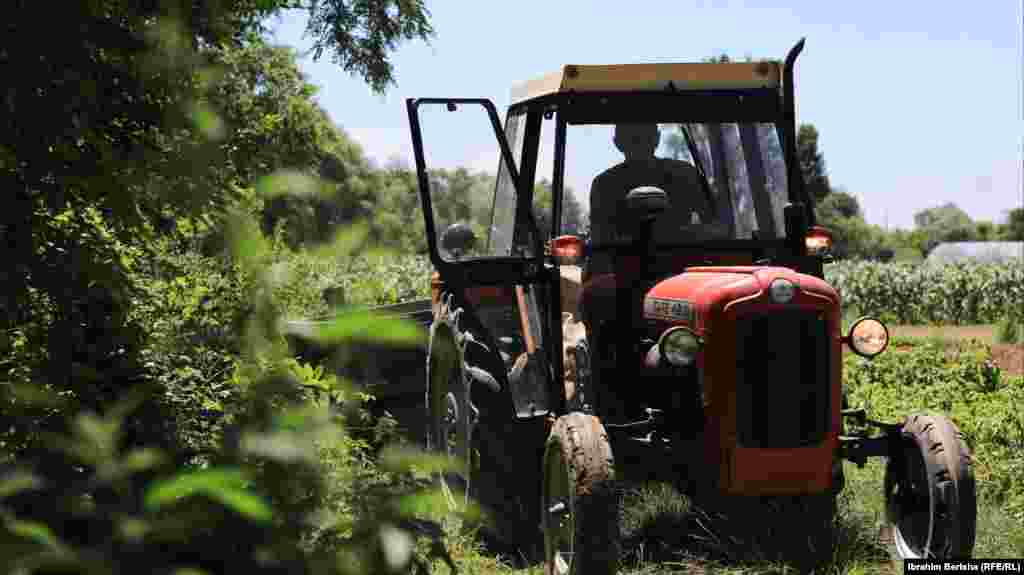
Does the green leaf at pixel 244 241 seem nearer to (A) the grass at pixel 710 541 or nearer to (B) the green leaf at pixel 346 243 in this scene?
(B) the green leaf at pixel 346 243

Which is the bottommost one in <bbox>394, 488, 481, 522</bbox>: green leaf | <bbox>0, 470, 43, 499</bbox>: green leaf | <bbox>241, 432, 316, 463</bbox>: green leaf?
<bbox>394, 488, 481, 522</bbox>: green leaf

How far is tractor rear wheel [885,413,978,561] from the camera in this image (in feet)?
14.5

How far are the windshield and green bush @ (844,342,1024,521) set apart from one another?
195 cm

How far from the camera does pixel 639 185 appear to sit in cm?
534

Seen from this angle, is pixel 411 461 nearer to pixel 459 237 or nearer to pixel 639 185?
pixel 639 185

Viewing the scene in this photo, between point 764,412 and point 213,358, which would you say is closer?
point 764,412

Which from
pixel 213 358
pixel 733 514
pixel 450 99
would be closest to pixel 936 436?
pixel 733 514

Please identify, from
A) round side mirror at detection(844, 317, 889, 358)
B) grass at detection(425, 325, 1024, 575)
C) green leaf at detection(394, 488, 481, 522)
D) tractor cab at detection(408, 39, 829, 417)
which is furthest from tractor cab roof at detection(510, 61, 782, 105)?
green leaf at detection(394, 488, 481, 522)

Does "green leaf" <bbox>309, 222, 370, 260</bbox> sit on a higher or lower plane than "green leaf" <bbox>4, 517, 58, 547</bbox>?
higher

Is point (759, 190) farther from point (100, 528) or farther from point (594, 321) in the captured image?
point (100, 528)

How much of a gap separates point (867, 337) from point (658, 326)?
854 millimetres

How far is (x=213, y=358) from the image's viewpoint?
568 cm

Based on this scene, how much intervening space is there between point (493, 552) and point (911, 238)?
110 m

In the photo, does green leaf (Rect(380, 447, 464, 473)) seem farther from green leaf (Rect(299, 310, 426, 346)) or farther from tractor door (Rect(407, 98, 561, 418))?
tractor door (Rect(407, 98, 561, 418))
